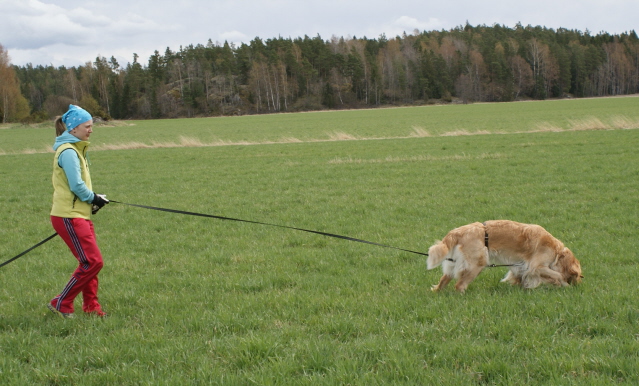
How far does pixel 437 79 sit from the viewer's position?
370 ft

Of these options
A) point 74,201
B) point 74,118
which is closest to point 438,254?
point 74,201

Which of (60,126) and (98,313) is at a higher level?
(60,126)

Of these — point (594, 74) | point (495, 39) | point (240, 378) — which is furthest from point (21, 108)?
point (594, 74)

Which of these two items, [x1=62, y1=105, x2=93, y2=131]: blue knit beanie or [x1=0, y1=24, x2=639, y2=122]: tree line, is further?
[x1=0, y1=24, x2=639, y2=122]: tree line

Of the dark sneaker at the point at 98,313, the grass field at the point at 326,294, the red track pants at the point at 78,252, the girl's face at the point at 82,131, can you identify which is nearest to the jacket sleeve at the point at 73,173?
the girl's face at the point at 82,131

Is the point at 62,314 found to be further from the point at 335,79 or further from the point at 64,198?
the point at 335,79

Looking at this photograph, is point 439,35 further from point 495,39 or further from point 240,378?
point 240,378

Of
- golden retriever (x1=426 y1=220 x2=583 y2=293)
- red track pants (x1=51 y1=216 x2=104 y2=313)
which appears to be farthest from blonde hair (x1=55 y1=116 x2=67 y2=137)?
golden retriever (x1=426 y1=220 x2=583 y2=293)

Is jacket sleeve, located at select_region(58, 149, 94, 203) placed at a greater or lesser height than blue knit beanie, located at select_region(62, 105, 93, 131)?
lesser

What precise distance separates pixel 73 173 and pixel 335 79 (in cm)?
11332

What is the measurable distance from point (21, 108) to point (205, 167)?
284 ft

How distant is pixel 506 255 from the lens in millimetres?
5609

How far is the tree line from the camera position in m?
110

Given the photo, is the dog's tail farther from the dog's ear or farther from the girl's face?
the girl's face
